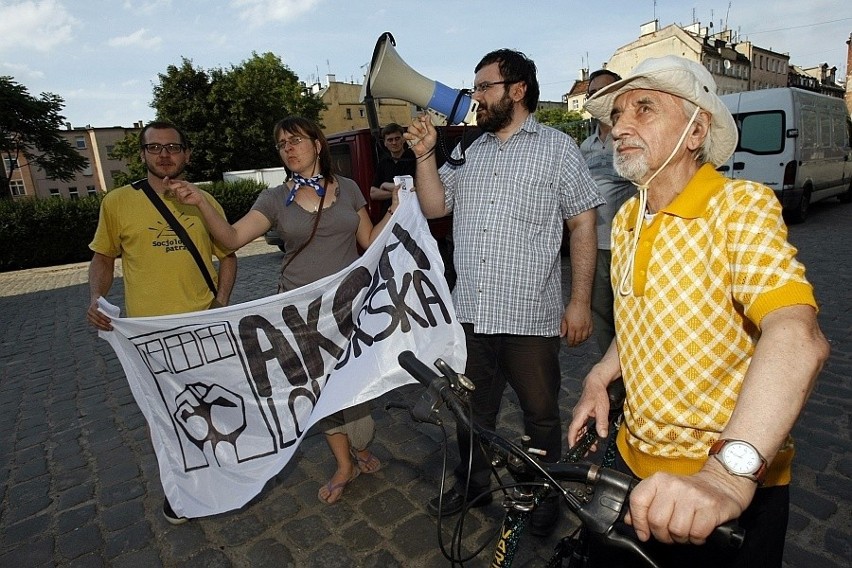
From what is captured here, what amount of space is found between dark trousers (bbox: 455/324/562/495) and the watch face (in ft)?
5.14

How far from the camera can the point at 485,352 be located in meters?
2.77

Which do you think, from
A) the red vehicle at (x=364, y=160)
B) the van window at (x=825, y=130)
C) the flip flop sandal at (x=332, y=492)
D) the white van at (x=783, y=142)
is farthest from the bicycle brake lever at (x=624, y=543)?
the van window at (x=825, y=130)

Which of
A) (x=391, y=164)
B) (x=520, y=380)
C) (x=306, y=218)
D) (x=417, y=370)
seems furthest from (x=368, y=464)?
(x=391, y=164)

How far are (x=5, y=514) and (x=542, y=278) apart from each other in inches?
143

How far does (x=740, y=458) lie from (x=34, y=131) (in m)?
37.5

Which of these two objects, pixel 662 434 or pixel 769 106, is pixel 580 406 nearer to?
pixel 662 434

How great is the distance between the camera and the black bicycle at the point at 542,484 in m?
0.99

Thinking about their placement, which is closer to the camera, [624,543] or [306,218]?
[624,543]

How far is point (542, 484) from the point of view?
1212 mm

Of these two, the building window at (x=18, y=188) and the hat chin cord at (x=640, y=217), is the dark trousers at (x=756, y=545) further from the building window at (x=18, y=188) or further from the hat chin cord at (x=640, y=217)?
the building window at (x=18, y=188)

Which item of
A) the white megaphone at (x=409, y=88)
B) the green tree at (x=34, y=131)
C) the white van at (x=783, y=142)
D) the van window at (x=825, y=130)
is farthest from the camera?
the green tree at (x=34, y=131)

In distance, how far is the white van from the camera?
1096 cm

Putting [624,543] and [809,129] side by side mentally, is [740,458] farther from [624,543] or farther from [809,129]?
[809,129]

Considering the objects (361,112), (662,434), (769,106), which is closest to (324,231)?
(662,434)
